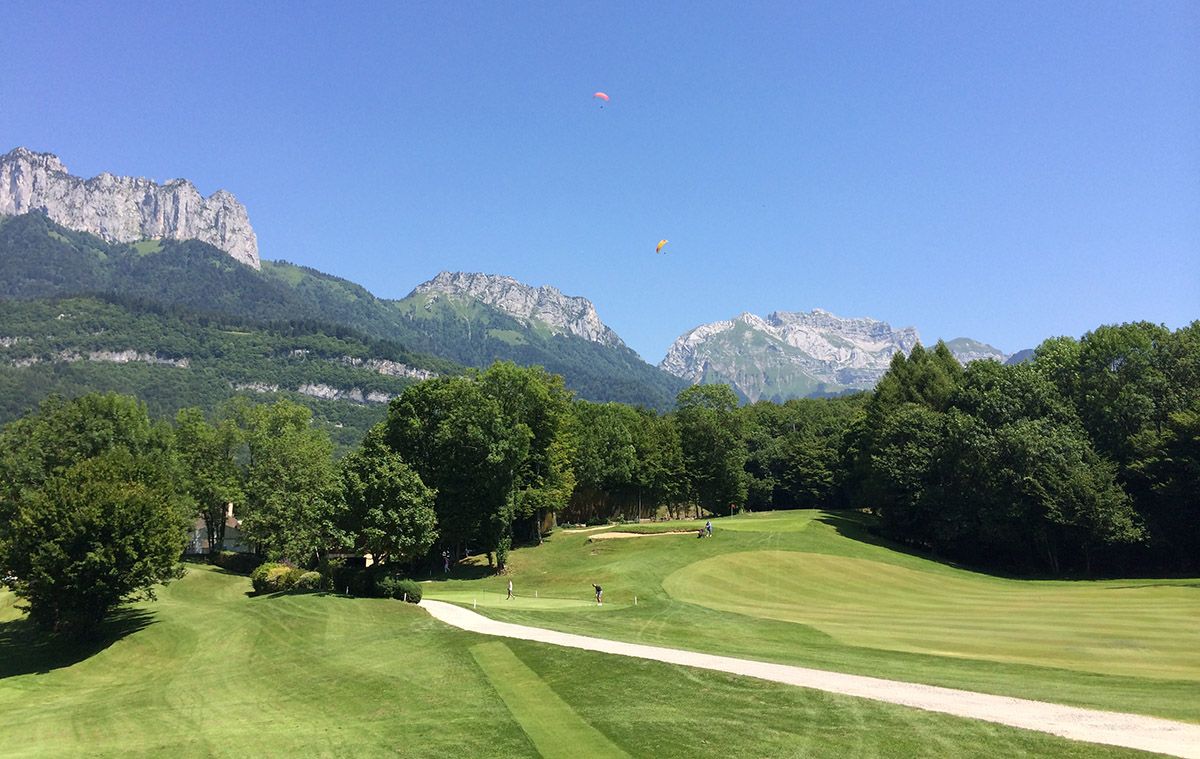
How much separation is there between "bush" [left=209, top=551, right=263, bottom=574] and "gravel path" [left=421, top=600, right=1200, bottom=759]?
181 ft

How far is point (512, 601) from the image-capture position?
1711 inches

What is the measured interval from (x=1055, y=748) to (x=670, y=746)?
816 cm

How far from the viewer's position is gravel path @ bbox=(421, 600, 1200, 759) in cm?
1470

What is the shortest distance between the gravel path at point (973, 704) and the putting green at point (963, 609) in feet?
25.5

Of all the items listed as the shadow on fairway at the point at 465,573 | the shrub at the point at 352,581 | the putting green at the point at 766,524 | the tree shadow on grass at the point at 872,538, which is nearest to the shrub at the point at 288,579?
the shrub at the point at 352,581

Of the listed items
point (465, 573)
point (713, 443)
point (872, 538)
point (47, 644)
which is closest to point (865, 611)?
point (465, 573)

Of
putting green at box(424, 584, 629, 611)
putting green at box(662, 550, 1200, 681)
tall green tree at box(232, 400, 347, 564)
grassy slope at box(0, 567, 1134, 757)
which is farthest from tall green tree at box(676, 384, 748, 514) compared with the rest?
grassy slope at box(0, 567, 1134, 757)

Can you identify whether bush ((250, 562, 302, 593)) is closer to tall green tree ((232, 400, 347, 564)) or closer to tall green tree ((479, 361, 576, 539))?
tall green tree ((232, 400, 347, 564))

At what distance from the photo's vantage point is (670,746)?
15625 millimetres

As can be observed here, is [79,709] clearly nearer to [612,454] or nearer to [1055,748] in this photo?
[1055,748]

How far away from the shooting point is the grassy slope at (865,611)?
22.7 m

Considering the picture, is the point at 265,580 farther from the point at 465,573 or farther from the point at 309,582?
the point at 465,573

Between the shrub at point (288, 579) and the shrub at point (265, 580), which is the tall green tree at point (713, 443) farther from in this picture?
the shrub at point (265, 580)

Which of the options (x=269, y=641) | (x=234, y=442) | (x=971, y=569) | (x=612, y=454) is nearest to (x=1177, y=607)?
(x=971, y=569)
